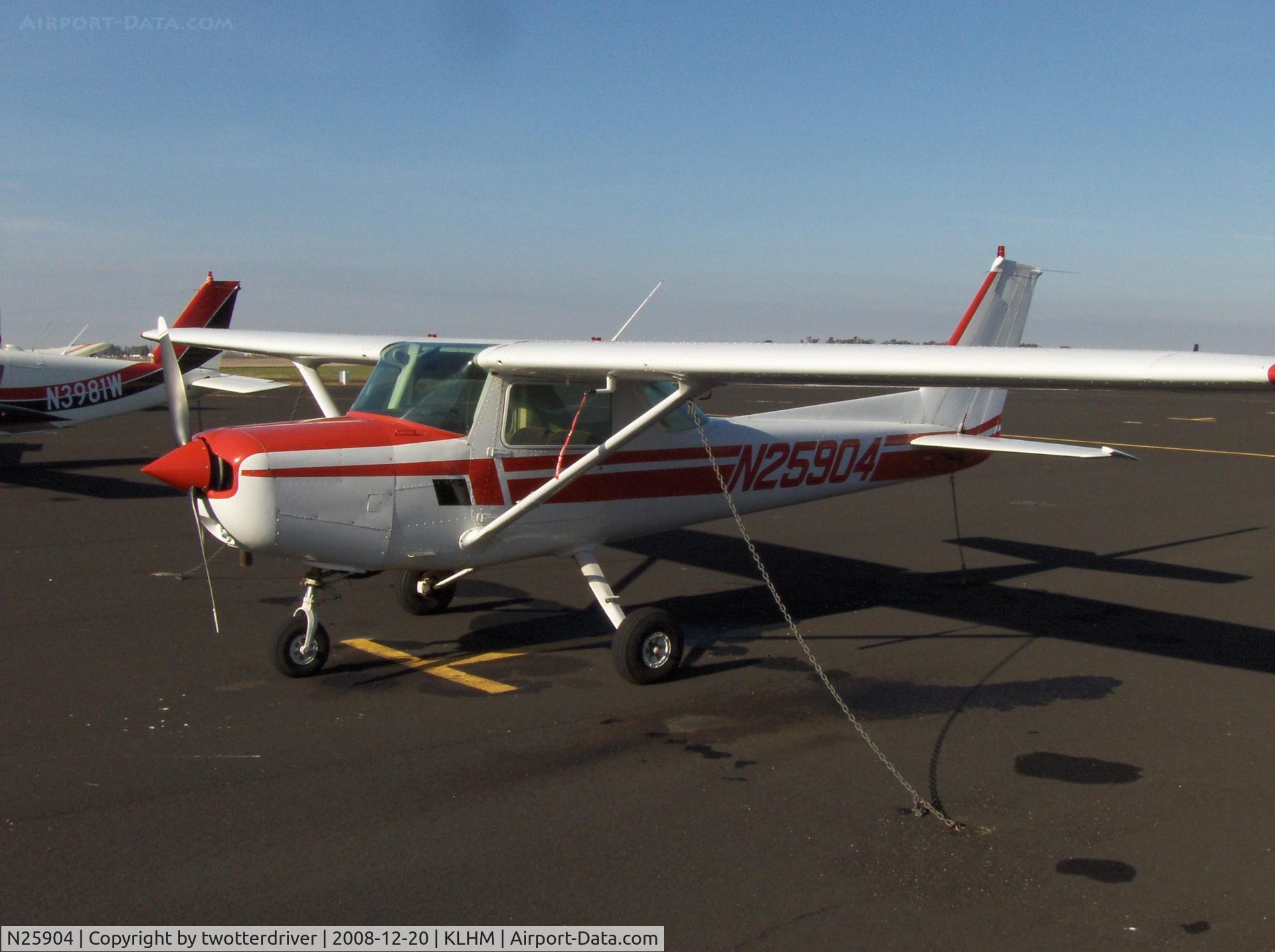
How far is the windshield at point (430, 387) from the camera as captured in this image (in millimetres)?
6961

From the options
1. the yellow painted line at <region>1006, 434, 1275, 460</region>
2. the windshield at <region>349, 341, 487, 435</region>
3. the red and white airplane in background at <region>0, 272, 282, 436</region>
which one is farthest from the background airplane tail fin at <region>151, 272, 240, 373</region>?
the yellow painted line at <region>1006, 434, 1275, 460</region>

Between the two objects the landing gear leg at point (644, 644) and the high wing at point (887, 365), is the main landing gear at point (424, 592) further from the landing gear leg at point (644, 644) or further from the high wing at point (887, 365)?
the high wing at point (887, 365)

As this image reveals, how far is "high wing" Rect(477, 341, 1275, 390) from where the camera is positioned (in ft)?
15.6

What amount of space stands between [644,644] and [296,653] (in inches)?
87.3

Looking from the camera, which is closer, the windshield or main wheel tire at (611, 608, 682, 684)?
main wheel tire at (611, 608, 682, 684)

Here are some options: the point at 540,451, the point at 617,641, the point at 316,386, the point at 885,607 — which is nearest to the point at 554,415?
the point at 540,451

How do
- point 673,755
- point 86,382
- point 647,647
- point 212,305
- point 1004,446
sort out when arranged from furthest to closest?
point 86,382 < point 212,305 < point 1004,446 < point 647,647 < point 673,755

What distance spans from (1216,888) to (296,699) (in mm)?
4852

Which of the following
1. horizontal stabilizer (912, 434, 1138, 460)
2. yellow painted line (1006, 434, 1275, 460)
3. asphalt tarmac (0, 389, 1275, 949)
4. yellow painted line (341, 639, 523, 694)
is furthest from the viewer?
yellow painted line (1006, 434, 1275, 460)

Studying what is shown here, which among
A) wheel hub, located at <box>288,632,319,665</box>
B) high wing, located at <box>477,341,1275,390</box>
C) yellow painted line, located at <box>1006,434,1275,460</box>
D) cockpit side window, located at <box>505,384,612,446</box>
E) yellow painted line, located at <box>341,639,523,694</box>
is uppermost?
high wing, located at <box>477,341,1275,390</box>

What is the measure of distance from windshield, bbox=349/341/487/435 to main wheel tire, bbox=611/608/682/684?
1.65 metres

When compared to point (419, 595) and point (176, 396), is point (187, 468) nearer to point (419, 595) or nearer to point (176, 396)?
point (176, 396)

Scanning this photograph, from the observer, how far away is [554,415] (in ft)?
23.9

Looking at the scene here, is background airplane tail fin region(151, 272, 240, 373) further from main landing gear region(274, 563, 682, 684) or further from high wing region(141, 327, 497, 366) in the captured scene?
main landing gear region(274, 563, 682, 684)
